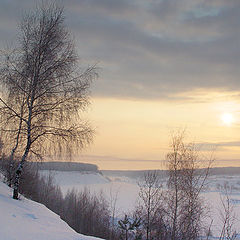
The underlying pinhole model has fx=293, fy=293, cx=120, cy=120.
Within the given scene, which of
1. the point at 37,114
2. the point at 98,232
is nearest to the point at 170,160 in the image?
the point at 37,114

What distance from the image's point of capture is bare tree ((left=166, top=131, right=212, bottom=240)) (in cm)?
1791

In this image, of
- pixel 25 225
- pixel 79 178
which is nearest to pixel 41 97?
pixel 25 225

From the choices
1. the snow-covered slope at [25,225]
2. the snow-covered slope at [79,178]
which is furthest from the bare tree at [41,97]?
the snow-covered slope at [79,178]

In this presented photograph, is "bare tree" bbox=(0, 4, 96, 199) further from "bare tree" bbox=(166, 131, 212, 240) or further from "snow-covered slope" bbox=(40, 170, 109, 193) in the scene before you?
"snow-covered slope" bbox=(40, 170, 109, 193)

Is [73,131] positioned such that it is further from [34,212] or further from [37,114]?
[34,212]

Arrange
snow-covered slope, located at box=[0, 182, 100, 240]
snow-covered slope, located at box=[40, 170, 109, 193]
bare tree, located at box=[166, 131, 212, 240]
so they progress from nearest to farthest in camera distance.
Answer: snow-covered slope, located at box=[0, 182, 100, 240] → bare tree, located at box=[166, 131, 212, 240] → snow-covered slope, located at box=[40, 170, 109, 193]

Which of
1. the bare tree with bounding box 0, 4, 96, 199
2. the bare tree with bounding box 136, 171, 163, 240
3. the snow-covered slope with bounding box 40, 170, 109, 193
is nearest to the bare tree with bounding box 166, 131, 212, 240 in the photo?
the bare tree with bounding box 136, 171, 163, 240

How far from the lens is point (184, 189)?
1930 centimetres

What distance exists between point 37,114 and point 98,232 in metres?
24.7

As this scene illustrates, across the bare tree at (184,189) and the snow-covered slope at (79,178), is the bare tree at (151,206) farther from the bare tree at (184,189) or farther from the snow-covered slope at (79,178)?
the snow-covered slope at (79,178)

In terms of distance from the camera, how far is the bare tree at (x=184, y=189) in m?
17.9

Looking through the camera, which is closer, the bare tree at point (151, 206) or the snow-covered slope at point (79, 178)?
the bare tree at point (151, 206)

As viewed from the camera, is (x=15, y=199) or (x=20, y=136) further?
(x=20, y=136)

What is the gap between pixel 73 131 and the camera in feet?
45.2
